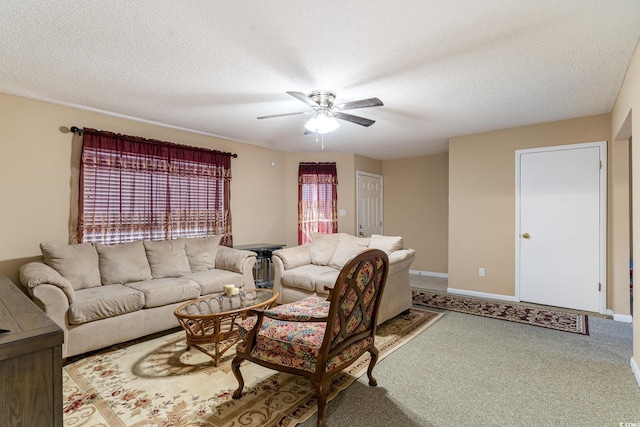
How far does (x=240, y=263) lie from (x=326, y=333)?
7.94ft

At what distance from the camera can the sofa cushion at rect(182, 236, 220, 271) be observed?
4020 millimetres

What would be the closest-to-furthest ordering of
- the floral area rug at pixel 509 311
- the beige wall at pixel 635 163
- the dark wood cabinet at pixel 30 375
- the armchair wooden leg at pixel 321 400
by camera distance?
the dark wood cabinet at pixel 30 375
the armchair wooden leg at pixel 321 400
the beige wall at pixel 635 163
the floral area rug at pixel 509 311

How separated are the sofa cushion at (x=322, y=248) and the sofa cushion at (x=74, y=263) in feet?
8.08

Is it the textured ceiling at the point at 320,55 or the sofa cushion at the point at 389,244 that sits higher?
the textured ceiling at the point at 320,55

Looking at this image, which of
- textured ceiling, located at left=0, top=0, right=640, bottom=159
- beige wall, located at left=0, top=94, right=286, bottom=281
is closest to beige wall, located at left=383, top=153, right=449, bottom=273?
textured ceiling, located at left=0, top=0, right=640, bottom=159

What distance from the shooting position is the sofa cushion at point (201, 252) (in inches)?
158

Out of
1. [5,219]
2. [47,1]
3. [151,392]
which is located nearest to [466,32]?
[47,1]

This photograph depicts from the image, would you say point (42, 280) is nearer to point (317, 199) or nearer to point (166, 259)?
point (166, 259)

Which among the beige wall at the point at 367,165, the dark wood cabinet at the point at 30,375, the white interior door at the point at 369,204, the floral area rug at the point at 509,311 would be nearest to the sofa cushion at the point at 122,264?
the dark wood cabinet at the point at 30,375

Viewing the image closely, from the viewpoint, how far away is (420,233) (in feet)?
21.2

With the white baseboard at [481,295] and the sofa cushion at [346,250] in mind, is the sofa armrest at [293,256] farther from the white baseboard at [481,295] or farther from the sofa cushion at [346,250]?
the white baseboard at [481,295]

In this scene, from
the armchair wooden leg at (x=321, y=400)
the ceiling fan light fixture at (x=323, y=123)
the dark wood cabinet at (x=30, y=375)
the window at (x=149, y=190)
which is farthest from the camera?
the window at (x=149, y=190)

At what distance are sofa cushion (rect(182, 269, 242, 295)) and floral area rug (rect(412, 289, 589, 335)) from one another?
2463mm

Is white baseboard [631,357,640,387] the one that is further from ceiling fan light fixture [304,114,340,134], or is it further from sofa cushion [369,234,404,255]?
ceiling fan light fixture [304,114,340,134]
